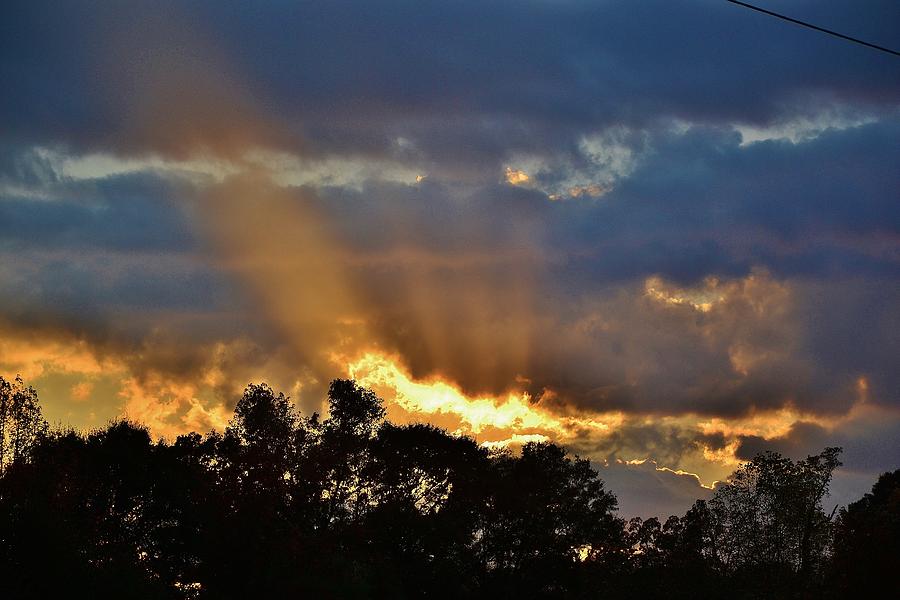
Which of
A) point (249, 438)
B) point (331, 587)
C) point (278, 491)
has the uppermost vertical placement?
point (249, 438)

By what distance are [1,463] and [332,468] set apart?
25509 millimetres

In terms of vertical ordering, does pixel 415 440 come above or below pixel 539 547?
above

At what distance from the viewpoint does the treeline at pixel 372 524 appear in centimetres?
6419

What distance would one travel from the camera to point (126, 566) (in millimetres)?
61219

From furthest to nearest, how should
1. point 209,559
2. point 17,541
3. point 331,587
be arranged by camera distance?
point 209,559 → point 331,587 → point 17,541

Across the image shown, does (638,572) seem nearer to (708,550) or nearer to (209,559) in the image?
Result: (708,550)

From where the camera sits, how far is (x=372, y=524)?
85688 mm

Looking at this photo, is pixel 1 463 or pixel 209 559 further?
pixel 1 463

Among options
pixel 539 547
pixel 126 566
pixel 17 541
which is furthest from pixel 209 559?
pixel 539 547

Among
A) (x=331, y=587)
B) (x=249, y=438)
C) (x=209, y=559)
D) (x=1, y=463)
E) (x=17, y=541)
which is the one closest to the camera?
(x=17, y=541)

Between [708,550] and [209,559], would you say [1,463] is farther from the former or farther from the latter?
[708,550]

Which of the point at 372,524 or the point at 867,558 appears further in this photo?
the point at 372,524

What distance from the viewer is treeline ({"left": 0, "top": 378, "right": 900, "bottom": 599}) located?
211 ft

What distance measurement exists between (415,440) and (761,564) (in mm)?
33756
